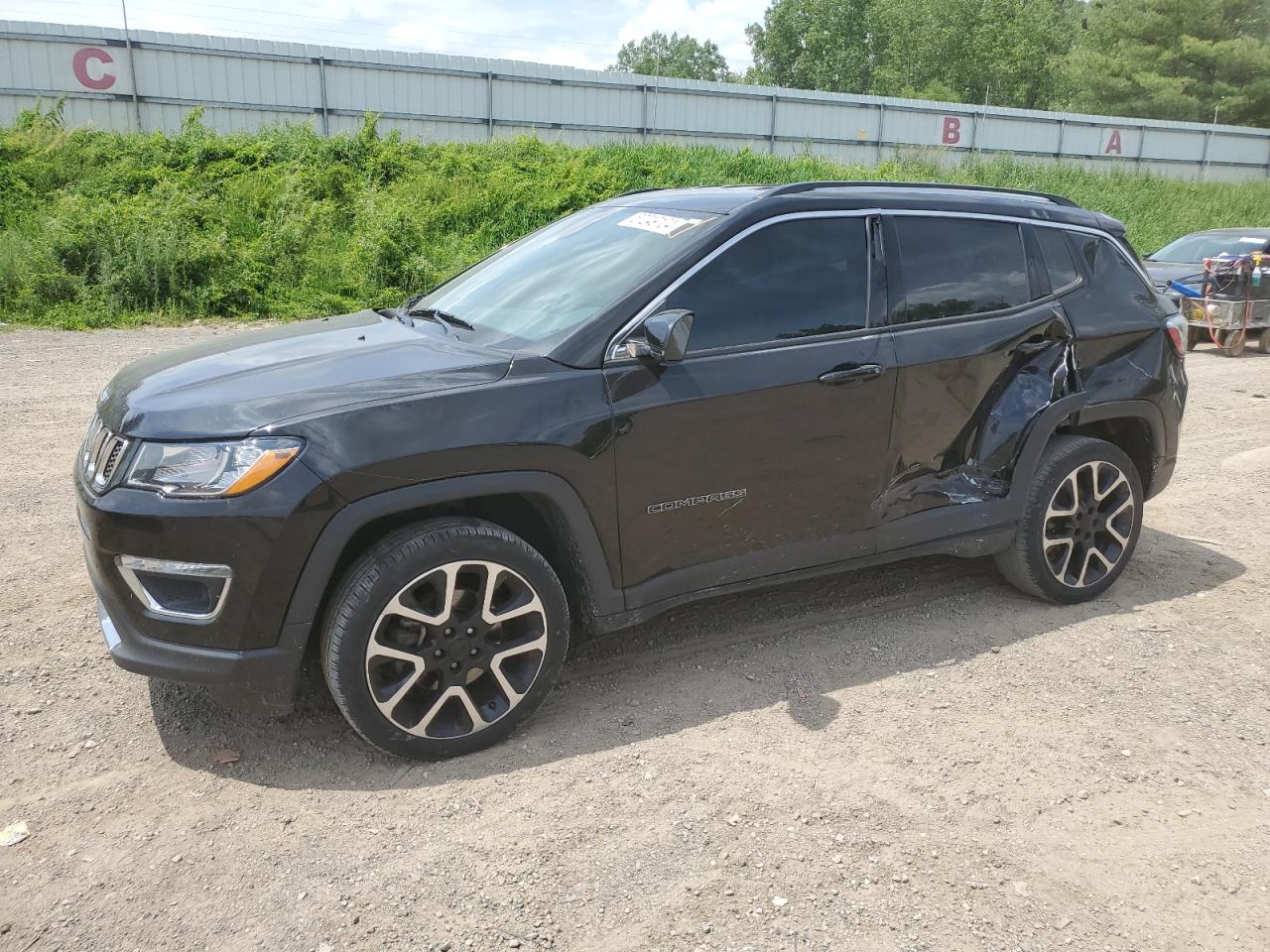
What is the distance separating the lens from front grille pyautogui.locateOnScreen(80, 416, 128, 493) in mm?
3215

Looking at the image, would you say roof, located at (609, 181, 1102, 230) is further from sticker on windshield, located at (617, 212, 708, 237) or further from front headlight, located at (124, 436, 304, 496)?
front headlight, located at (124, 436, 304, 496)

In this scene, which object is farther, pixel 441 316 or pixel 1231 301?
pixel 1231 301

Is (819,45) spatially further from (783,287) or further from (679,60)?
(783,287)

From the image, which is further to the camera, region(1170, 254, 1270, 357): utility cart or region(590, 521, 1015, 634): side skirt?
region(1170, 254, 1270, 357): utility cart

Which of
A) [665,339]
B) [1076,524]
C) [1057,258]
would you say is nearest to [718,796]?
[665,339]

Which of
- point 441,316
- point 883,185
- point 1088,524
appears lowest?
point 1088,524

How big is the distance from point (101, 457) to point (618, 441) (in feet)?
5.39

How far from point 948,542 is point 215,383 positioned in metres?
2.92

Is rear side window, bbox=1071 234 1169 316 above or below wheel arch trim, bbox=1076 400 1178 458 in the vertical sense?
above

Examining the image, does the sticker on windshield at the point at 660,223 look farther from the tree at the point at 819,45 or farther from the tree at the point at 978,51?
the tree at the point at 819,45

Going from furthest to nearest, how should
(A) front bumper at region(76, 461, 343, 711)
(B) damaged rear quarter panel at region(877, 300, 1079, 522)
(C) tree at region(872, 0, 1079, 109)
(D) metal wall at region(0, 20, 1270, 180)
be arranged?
1. (C) tree at region(872, 0, 1079, 109)
2. (D) metal wall at region(0, 20, 1270, 180)
3. (B) damaged rear quarter panel at region(877, 300, 1079, 522)
4. (A) front bumper at region(76, 461, 343, 711)

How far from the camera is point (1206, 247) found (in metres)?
14.5

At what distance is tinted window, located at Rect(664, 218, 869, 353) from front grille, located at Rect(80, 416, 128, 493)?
1848 mm

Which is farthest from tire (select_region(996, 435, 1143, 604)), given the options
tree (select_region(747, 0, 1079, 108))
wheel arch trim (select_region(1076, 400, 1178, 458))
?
tree (select_region(747, 0, 1079, 108))
